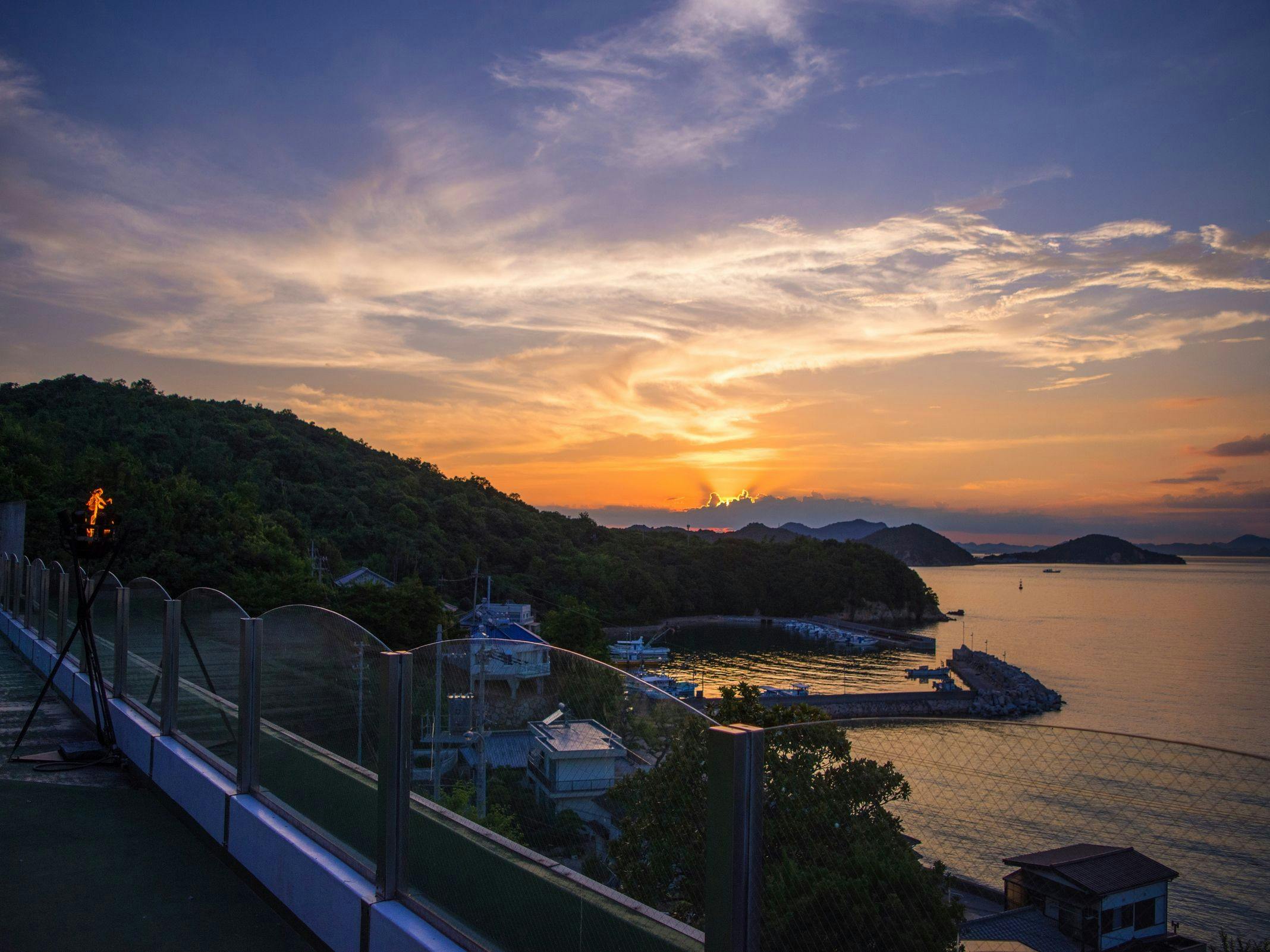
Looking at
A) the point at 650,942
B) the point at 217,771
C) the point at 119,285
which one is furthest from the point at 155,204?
the point at 650,942

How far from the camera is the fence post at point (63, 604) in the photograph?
761 centimetres

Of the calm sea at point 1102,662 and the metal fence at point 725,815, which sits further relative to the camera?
the calm sea at point 1102,662

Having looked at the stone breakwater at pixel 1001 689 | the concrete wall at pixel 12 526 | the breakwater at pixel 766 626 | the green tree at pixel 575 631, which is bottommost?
the breakwater at pixel 766 626

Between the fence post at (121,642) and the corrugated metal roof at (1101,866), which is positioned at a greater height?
the corrugated metal roof at (1101,866)

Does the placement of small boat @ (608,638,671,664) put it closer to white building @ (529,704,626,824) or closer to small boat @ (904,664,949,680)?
small boat @ (904,664,949,680)

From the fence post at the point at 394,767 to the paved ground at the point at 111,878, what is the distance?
2.22ft

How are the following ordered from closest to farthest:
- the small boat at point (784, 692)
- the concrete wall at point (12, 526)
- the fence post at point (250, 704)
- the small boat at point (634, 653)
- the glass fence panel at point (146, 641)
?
the fence post at point (250, 704), the glass fence panel at point (146, 641), the concrete wall at point (12, 526), the small boat at point (784, 692), the small boat at point (634, 653)

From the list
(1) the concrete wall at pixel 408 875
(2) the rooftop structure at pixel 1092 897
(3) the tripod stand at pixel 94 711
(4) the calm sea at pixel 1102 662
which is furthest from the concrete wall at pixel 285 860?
(4) the calm sea at pixel 1102 662

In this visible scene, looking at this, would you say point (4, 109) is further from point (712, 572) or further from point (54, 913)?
point (712, 572)

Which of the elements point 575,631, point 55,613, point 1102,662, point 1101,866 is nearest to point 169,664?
point 55,613

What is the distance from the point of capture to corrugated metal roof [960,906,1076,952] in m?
1.50

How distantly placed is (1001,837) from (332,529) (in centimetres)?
6310

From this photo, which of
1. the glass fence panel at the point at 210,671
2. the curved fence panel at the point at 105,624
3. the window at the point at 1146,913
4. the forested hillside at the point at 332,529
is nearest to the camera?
the window at the point at 1146,913

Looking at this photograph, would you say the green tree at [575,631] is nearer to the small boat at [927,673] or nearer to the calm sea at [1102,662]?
the calm sea at [1102,662]
